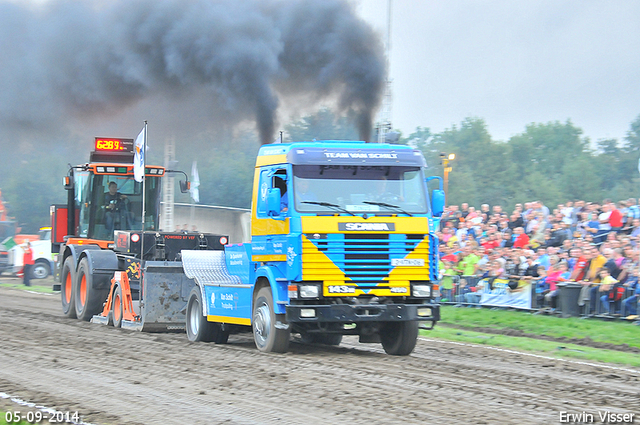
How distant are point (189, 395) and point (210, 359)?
8.87 feet

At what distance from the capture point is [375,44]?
16.4 meters

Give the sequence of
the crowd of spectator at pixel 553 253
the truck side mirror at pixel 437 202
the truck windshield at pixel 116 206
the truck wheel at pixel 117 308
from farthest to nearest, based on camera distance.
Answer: the truck windshield at pixel 116 206, the crowd of spectator at pixel 553 253, the truck wheel at pixel 117 308, the truck side mirror at pixel 437 202

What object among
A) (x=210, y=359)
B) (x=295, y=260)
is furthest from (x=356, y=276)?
(x=210, y=359)

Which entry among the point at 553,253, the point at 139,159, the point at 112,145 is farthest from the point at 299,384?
the point at 112,145

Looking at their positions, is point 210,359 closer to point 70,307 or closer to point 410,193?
point 410,193

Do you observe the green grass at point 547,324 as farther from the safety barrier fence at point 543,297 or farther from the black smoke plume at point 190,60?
the black smoke plume at point 190,60

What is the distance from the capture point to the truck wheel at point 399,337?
11.0m

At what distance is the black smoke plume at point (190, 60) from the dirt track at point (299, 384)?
616 centimetres

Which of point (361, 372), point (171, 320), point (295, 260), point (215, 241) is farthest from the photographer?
point (215, 241)

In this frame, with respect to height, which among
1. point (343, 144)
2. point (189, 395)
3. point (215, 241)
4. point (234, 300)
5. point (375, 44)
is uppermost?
point (375, 44)

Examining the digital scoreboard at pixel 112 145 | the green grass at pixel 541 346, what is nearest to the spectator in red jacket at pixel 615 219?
the green grass at pixel 541 346

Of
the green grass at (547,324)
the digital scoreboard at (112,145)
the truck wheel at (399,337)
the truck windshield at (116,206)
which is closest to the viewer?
the truck wheel at (399,337)

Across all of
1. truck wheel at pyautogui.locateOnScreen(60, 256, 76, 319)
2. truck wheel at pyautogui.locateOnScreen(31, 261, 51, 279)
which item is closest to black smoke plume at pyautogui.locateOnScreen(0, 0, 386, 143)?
truck wheel at pyautogui.locateOnScreen(60, 256, 76, 319)

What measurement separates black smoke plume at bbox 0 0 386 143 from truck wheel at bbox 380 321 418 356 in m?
5.44
